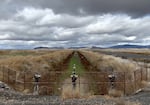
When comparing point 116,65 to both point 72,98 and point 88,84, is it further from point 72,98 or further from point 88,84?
point 72,98

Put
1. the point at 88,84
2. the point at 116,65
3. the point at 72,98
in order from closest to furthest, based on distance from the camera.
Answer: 1. the point at 72,98
2. the point at 88,84
3. the point at 116,65

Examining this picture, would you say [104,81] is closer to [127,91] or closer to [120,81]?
[120,81]

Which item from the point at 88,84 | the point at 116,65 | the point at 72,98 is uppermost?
the point at 116,65

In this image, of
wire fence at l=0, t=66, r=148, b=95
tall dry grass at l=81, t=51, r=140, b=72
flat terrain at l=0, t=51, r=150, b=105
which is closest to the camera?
flat terrain at l=0, t=51, r=150, b=105

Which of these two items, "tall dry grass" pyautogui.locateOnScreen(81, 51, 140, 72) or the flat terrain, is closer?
the flat terrain

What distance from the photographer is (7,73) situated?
42.5m

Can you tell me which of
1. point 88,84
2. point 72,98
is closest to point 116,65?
point 88,84

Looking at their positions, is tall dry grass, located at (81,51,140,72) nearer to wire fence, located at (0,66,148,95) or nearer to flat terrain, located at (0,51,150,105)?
wire fence, located at (0,66,148,95)

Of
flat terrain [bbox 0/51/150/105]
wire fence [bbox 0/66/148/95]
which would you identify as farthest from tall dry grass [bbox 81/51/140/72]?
flat terrain [bbox 0/51/150/105]

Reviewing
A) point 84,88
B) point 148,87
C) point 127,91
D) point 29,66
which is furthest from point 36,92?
point 29,66

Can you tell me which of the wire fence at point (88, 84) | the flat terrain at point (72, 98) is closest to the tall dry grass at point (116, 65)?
the wire fence at point (88, 84)

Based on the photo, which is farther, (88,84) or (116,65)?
(116,65)

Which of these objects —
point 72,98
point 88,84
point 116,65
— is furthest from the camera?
point 116,65

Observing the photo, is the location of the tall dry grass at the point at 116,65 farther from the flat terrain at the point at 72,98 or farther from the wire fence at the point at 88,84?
the flat terrain at the point at 72,98
